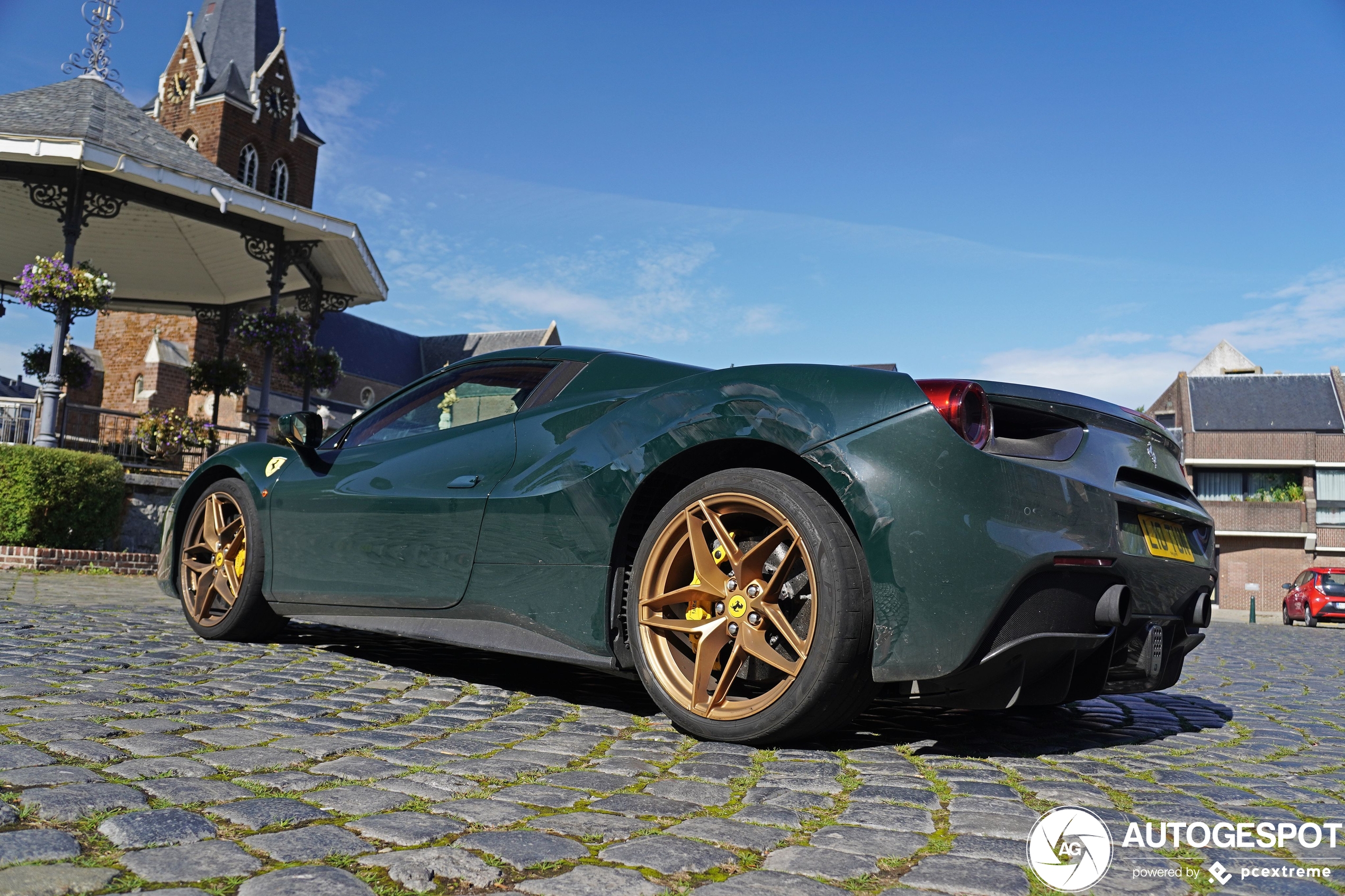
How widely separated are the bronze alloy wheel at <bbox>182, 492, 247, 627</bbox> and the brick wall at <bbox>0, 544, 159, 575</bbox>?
5158 millimetres

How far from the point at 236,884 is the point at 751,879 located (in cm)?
83

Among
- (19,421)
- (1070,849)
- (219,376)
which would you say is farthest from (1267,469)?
(1070,849)

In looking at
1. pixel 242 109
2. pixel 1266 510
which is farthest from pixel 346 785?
pixel 1266 510

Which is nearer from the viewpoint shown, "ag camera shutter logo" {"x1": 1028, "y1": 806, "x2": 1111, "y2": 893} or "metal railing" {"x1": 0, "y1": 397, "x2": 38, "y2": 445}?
"ag camera shutter logo" {"x1": 1028, "y1": 806, "x2": 1111, "y2": 893}

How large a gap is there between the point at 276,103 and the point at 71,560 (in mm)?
34139

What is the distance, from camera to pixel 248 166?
3769 cm

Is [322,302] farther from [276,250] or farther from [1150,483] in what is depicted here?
[1150,483]

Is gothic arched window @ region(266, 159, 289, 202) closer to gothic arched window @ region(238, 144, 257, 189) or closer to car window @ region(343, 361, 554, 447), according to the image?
gothic arched window @ region(238, 144, 257, 189)

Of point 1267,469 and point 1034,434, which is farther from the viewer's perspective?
point 1267,469

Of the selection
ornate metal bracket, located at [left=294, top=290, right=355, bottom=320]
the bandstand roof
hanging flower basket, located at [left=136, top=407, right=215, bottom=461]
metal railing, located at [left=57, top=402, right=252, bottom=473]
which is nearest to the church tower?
the bandstand roof

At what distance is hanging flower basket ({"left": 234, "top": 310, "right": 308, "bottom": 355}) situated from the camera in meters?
15.3

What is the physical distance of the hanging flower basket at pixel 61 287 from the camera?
11.7 metres

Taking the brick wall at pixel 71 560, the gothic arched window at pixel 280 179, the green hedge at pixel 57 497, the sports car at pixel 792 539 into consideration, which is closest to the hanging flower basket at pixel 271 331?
the green hedge at pixel 57 497

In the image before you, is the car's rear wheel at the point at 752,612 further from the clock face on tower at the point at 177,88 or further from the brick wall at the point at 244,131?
the clock face on tower at the point at 177,88
